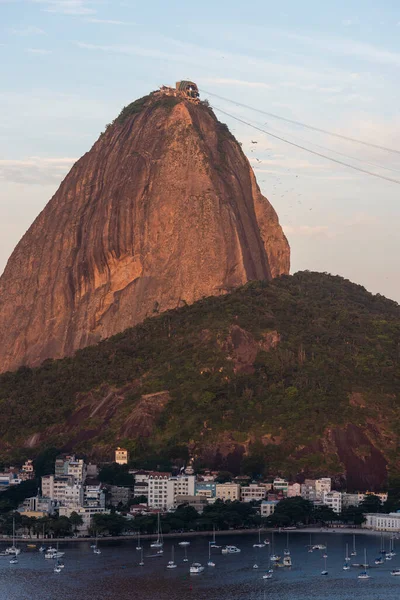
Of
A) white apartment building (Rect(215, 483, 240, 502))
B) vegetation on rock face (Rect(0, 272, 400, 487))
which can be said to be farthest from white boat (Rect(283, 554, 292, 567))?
vegetation on rock face (Rect(0, 272, 400, 487))

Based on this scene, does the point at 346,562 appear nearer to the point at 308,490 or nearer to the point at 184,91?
the point at 308,490

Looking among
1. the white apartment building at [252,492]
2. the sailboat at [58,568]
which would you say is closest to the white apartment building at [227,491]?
the white apartment building at [252,492]

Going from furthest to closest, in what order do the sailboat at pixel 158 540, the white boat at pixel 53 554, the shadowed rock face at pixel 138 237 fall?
1. the shadowed rock face at pixel 138 237
2. the sailboat at pixel 158 540
3. the white boat at pixel 53 554

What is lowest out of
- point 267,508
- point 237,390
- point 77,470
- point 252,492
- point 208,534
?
point 208,534

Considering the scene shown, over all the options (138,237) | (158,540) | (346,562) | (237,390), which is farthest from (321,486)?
(138,237)

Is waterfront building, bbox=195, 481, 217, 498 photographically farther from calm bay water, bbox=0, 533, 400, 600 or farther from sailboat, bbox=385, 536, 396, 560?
sailboat, bbox=385, 536, 396, 560

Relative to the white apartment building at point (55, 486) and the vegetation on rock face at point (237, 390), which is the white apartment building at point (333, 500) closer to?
the vegetation on rock face at point (237, 390)
